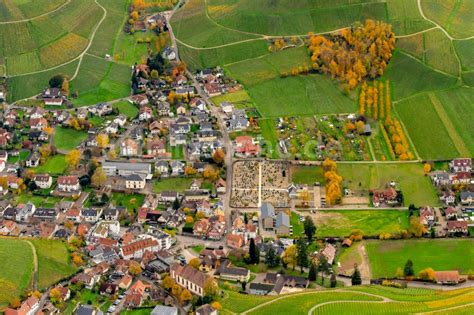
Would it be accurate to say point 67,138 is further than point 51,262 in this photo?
Yes

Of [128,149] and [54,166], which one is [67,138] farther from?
[128,149]

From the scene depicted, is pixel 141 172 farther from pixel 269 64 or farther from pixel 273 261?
pixel 269 64

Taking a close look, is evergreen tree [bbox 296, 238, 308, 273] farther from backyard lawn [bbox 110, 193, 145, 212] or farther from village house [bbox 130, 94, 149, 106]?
village house [bbox 130, 94, 149, 106]

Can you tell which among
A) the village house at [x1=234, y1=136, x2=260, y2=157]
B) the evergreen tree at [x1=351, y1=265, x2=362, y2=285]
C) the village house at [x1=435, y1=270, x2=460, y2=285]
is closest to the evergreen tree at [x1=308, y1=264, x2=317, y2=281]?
the evergreen tree at [x1=351, y1=265, x2=362, y2=285]

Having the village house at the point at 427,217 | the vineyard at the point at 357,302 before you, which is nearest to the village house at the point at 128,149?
the vineyard at the point at 357,302

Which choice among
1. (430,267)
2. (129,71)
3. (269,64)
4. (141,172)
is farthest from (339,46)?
(430,267)

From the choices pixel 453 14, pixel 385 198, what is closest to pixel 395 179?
pixel 385 198

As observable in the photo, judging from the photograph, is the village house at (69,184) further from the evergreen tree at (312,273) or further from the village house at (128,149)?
the evergreen tree at (312,273)
